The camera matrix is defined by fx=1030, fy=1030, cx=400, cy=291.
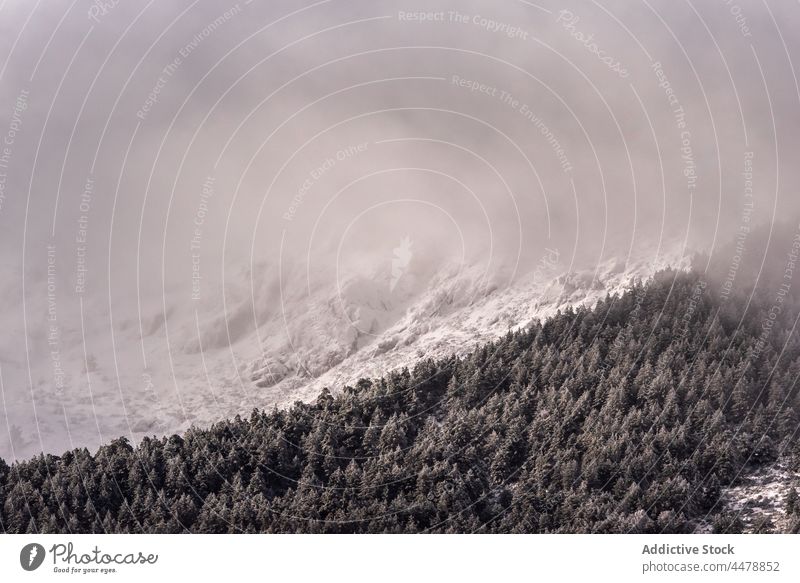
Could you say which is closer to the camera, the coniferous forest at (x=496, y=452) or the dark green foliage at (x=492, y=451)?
the coniferous forest at (x=496, y=452)

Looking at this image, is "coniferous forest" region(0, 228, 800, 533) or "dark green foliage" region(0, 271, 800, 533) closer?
"coniferous forest" region(0, 228, 800, 533)

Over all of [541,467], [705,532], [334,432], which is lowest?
[705,532]

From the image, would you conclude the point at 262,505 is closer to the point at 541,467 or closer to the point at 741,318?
the point at 541,467

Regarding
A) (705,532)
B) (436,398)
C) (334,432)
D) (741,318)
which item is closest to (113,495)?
(334,432)

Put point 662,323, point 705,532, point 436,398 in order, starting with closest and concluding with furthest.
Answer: point 705,532 → point 436,398 → point 662,323
